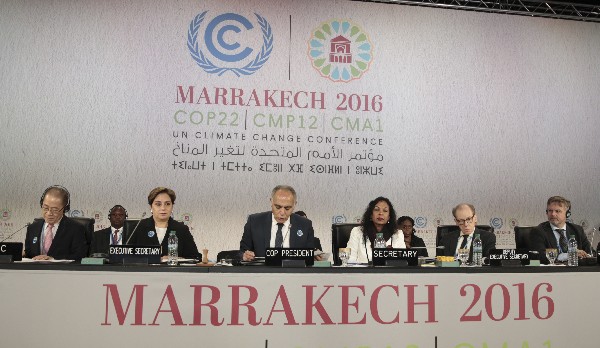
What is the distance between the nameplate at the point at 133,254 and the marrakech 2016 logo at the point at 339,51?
3.23m

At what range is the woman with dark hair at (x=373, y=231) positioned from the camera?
4.06m

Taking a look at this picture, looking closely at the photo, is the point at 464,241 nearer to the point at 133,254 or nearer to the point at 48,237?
the point at 133,254

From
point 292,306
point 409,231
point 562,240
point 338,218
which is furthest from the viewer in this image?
point 338,218

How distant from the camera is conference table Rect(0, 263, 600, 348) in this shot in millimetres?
2611

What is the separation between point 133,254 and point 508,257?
1.88 m

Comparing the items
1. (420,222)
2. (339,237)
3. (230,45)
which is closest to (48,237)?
(339,237)

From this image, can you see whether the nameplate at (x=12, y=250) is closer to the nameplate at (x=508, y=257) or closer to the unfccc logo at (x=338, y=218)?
the nameplate at (x=508, y=257)

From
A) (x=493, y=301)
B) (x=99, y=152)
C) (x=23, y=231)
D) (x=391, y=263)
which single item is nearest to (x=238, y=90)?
(x=99, y=152)

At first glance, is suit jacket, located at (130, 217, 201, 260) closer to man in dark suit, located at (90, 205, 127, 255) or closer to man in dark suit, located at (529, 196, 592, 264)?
man in dark suit, located at (90, 205, 127, 255)

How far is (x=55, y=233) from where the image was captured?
4.07 meters

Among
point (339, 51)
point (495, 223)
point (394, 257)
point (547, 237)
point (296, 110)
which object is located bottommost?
point (394, 257)

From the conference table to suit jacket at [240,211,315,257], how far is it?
1276 mm

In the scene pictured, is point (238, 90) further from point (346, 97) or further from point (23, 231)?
point (23, 231)

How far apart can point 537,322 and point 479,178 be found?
3.33 metres
